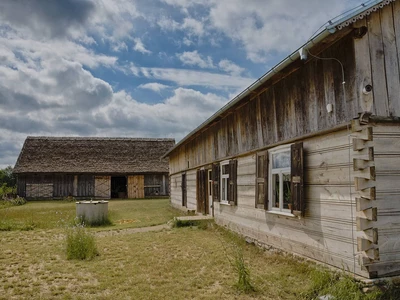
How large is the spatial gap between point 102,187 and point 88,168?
2.26m

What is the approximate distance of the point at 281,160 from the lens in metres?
7.70

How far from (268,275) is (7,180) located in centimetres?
5303

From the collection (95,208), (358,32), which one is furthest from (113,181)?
(358,32)

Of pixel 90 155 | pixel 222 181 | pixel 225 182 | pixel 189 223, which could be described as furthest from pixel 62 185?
pixel 225 182

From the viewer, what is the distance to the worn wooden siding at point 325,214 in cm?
559

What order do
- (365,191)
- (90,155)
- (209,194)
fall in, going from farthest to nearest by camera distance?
1. (90,155)
2. (209,194)
3. (365,191)

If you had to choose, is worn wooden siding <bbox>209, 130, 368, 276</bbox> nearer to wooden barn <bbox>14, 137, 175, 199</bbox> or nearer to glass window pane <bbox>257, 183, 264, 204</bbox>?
glass window pane <bbox>257, 183, 264, 204</bbox>

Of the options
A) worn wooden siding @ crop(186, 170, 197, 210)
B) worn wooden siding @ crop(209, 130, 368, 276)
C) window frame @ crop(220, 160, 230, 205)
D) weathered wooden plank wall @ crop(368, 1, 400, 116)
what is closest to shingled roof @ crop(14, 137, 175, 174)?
worn wooden siding @ crop(186, 170, 197, 210)

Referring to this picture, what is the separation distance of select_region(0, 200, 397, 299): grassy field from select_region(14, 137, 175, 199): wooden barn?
2274 cm

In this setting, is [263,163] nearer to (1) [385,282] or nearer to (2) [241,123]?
(2) [241,123]

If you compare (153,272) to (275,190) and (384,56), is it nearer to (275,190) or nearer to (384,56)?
(275,190)

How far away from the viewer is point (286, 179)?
7496 mm

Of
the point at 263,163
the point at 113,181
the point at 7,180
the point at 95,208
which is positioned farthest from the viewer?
the point at 7,180

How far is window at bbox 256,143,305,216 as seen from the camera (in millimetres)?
6730
